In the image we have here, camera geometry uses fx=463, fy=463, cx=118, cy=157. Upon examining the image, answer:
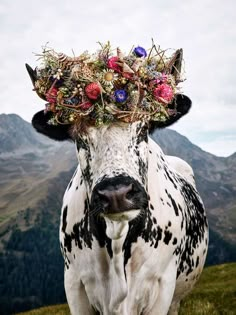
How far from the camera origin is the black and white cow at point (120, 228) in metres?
4.97

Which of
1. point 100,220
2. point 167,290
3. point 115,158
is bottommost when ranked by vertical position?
point 167,290

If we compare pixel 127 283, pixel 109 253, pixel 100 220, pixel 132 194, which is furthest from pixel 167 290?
pixel 132 194

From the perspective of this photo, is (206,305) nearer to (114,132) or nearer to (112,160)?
(114,132)

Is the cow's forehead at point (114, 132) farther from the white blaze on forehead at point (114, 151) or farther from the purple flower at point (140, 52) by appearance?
the purple flower at point (140, 52)

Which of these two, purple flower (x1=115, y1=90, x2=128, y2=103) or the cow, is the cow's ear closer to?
the cow

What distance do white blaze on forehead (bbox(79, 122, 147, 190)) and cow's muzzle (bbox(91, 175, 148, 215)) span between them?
0.47ft

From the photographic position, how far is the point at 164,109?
5867 millimetres

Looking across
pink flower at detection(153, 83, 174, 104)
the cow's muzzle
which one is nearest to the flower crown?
pink flower at detection(153, 83, 174, 104)

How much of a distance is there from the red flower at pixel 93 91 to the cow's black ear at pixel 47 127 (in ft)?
2.58

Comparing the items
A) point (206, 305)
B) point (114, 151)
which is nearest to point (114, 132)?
point (114, 151)

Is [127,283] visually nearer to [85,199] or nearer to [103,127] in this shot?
[85,199]

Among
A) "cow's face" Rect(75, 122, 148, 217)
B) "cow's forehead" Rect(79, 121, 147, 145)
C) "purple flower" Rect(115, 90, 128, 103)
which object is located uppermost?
"purple flower" Rect(115, 90, 128, 103)

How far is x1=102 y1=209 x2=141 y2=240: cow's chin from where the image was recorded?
4621mm

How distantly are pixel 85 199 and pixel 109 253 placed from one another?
79 centimetres
